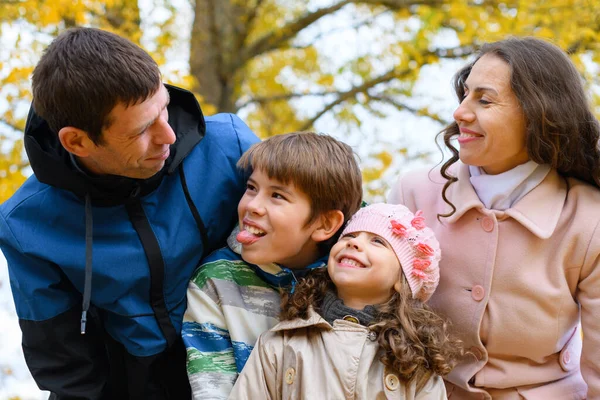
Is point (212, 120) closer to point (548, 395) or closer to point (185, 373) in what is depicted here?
point (185, 373)

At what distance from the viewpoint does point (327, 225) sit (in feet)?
7.95

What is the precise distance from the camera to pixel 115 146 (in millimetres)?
2281

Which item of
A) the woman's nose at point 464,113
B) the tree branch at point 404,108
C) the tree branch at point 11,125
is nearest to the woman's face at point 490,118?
the woman's nose at point 464,113

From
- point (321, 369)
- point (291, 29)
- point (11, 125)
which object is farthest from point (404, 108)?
point (321, 369)

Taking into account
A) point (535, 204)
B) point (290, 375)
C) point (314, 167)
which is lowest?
point (290, 375)

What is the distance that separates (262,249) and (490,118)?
81 centimetres

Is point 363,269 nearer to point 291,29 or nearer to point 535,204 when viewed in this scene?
point 535,204

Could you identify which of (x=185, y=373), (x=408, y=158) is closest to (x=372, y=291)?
(x=185, y=373)

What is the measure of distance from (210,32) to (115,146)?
3801mm

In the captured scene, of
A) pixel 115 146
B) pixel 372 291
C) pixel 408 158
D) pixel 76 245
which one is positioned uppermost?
pixel 115 146

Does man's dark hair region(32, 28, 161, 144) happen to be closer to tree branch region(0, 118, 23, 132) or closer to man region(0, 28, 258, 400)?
man region(0, 28, 258, 400)

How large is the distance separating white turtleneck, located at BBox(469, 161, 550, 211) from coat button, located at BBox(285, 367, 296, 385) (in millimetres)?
852

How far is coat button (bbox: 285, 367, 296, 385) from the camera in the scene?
6.95 feet

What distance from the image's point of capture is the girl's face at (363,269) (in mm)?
2201
